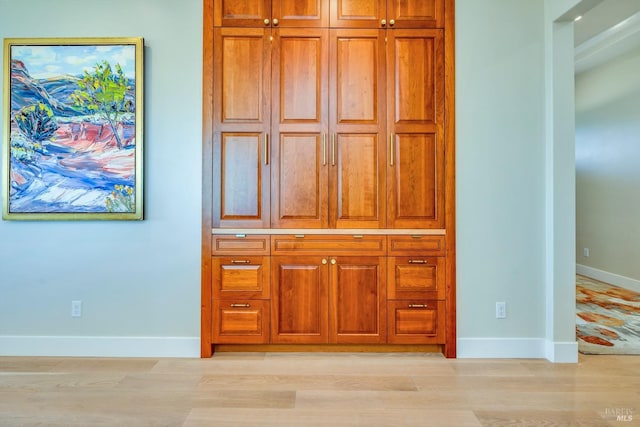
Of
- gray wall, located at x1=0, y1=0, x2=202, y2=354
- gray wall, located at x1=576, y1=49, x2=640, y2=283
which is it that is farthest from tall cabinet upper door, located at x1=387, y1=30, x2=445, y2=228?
gray wall, located at x1=576, y1=49, x2=640, y2=283

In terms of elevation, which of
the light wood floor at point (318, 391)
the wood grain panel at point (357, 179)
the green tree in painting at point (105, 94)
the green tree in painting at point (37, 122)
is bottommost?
the light wood floor at point (318, 391)

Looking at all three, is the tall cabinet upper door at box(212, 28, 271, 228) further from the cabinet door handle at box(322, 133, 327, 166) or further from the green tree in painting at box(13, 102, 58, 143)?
the green tree in painting at box(13, 102, 58, 143)

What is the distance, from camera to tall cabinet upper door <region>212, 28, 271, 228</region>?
8.66 feet

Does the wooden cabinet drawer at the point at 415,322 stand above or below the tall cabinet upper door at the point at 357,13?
below

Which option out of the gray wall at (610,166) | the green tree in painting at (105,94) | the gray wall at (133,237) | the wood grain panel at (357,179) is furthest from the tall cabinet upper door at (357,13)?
the gray wall at (610,166)

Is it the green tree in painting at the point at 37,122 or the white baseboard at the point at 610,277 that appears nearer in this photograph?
the green tree in painting at the point at 37,122

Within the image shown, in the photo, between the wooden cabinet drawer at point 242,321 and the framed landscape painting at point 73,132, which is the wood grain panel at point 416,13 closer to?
the framed landscape painting at point 73,132

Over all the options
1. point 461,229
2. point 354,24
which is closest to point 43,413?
point 461,229

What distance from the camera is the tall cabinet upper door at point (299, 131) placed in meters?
2.65

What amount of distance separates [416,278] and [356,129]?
113cm

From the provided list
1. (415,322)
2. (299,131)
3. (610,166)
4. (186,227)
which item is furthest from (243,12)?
(610,166)

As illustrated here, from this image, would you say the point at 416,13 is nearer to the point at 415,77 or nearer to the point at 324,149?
the point at 415,77

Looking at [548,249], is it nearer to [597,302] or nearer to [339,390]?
[339,390]

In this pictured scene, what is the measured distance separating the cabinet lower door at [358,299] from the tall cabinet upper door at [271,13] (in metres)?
1.69
